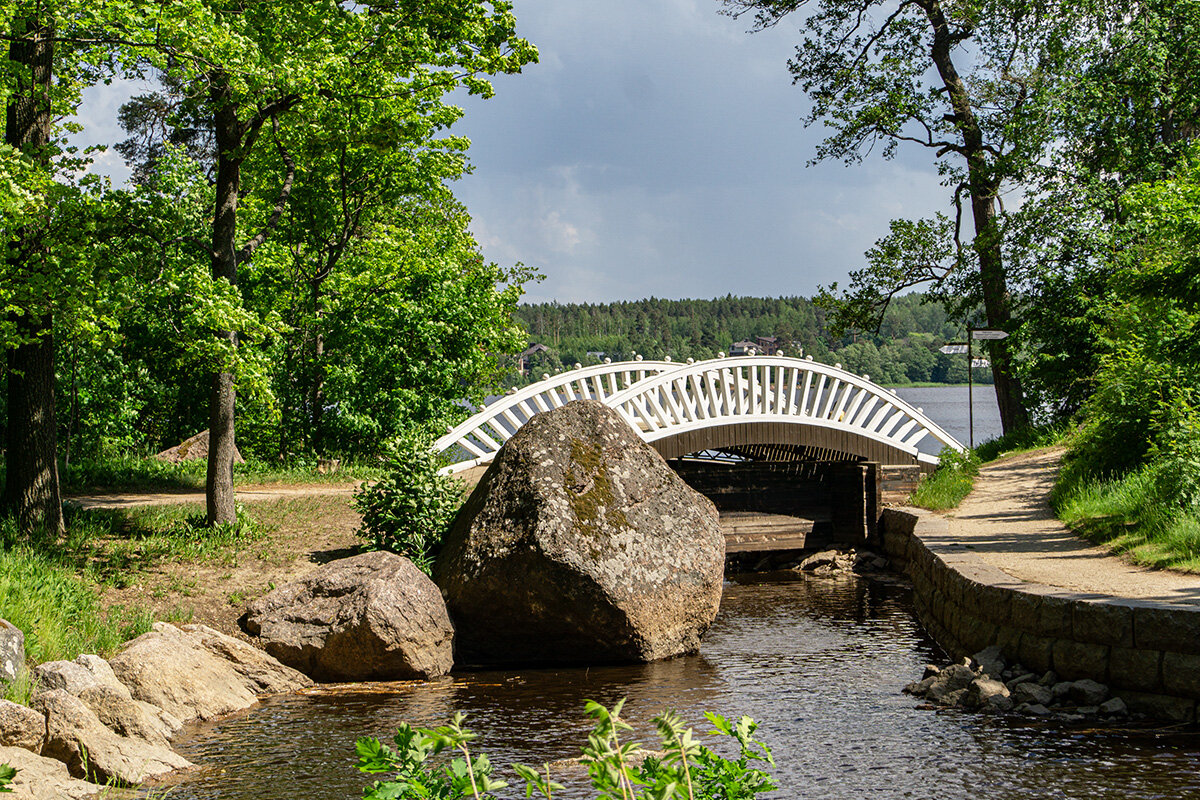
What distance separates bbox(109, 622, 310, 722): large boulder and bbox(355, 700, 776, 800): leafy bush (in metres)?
6.31

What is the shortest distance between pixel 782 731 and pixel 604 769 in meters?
5.71

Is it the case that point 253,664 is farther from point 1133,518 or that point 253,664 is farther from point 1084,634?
point 1133,518

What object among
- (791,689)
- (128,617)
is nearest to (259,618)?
(128,617)

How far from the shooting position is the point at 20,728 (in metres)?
6.55

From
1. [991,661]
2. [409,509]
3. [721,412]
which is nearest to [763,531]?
[721,412]

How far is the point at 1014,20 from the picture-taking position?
68.7ft

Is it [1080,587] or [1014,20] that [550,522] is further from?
[1014,20]

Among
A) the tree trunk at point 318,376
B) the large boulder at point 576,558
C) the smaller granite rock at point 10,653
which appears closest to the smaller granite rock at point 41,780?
the smaller granite rock at point 10,653

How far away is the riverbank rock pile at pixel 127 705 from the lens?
21.2 ft

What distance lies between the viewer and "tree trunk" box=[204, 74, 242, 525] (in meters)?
12.3

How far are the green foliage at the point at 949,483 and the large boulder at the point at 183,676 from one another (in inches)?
424

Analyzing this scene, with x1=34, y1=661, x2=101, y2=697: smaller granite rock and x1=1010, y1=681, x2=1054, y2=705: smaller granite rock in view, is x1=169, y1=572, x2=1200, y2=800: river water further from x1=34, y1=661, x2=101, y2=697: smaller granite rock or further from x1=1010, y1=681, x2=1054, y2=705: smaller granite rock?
x1=34, y1=661, x2=101, y2=697: smaller granite rock

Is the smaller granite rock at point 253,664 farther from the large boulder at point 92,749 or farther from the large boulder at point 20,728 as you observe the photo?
the large boulder at point 20,728

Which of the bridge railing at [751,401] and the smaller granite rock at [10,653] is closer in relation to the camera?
the smaller granite rock at [10,653]
